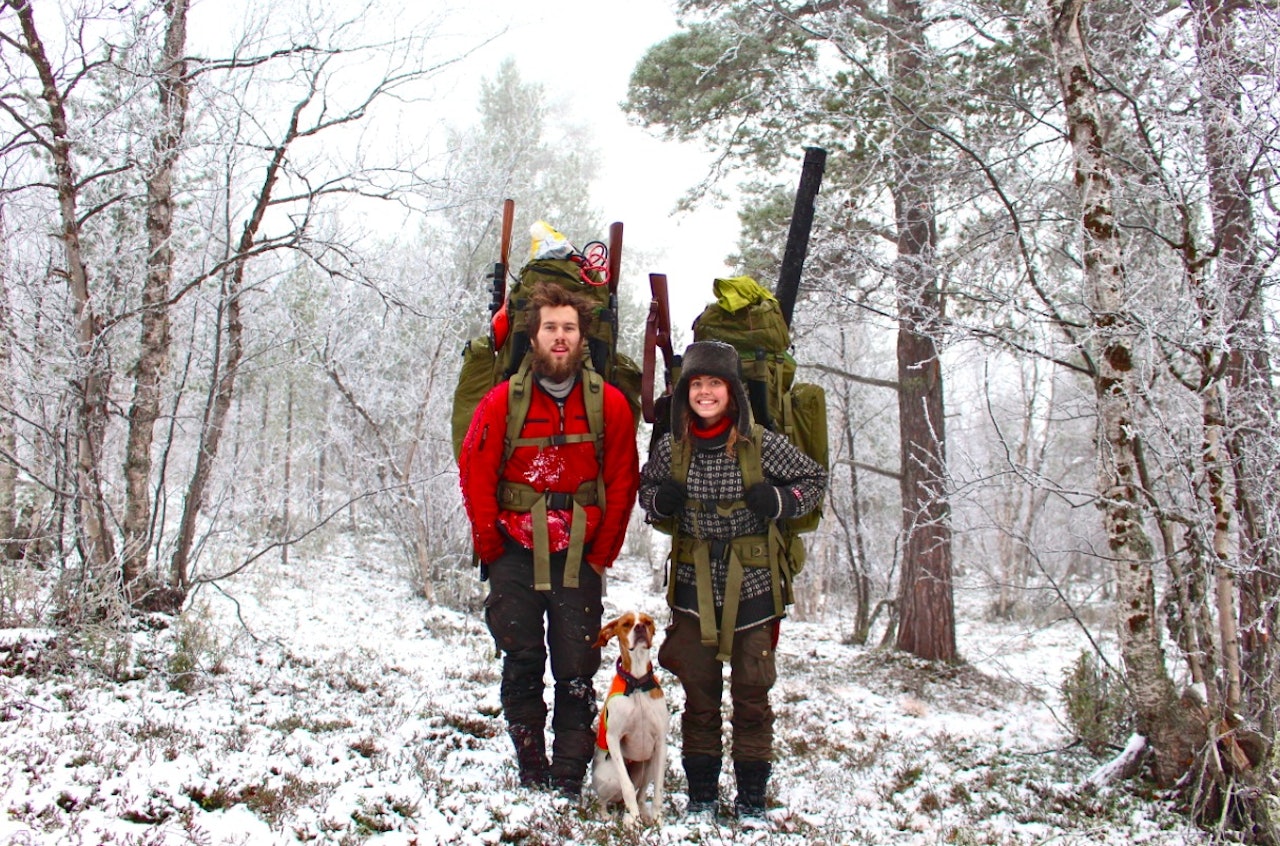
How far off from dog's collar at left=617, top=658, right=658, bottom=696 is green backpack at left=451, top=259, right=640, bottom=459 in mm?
1441

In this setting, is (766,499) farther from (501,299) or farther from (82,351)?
(82,351)

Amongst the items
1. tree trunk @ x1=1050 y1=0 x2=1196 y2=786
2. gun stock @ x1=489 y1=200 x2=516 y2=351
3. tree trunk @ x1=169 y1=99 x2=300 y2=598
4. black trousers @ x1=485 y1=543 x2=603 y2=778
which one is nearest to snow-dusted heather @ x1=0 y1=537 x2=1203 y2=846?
black trousers @ x1=485 y1=543 x2=603 y2=778

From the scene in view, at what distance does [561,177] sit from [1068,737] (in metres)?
16.2

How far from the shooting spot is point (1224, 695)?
3.85m

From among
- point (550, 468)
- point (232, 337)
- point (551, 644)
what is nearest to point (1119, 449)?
point (550, 468)

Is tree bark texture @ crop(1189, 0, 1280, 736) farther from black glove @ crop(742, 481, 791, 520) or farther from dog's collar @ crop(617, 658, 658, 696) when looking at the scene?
dog's collar @ crop(617, 658, 658, 696)

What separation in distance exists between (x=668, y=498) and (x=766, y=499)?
482mm

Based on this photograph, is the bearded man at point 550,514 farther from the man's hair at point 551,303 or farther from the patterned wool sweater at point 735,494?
the patterned wool sweater at point 735,494

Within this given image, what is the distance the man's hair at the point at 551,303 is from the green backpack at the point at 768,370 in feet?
2.00

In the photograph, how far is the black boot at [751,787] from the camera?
12.9 feet

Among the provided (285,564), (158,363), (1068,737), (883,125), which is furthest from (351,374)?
(1068,737)

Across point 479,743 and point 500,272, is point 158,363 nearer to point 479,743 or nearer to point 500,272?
point 500,272

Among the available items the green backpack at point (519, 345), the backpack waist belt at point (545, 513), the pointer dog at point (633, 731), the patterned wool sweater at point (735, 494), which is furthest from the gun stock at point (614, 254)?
the pointer dog at point (633, 731)

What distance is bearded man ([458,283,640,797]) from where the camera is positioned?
392 centimetres
